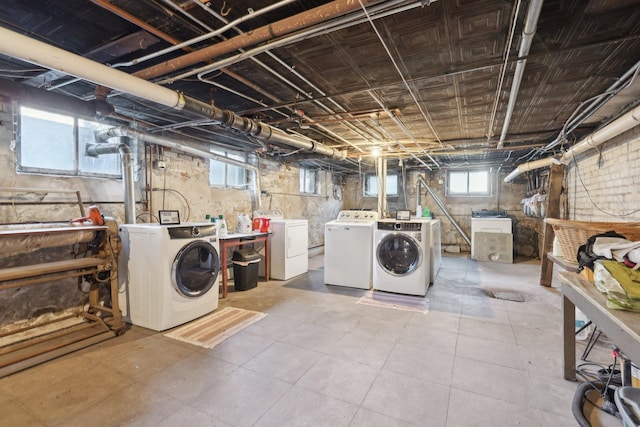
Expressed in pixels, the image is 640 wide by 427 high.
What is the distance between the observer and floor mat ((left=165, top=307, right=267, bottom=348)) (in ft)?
8.51

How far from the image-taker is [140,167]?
12.2 ft

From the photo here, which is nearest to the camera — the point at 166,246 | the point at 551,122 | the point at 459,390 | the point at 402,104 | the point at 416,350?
the point at 459,390

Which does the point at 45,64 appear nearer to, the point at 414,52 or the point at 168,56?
the point at 168,56

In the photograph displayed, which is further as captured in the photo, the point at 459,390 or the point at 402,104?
the point at 402,104

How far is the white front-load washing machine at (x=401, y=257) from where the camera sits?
3.77 metres

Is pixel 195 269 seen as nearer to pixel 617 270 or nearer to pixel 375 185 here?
pixel 617 270

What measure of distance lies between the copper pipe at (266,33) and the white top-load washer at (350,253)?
2.79 meters

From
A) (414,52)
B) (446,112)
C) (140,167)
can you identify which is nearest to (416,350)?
(414,52)

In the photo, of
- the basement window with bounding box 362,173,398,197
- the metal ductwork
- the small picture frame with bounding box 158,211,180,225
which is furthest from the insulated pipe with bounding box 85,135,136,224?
the basement window with bounding box 362,173,398,197

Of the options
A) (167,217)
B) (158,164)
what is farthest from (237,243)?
(158,164)

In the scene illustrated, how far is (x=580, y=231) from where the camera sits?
2119mm

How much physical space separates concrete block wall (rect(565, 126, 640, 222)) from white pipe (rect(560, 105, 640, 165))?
162 mm

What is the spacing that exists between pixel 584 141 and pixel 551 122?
0.48 metres

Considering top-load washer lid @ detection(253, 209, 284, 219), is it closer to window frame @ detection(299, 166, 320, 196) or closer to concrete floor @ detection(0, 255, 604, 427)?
window frame @ detection(299, 166, 320, 196)
